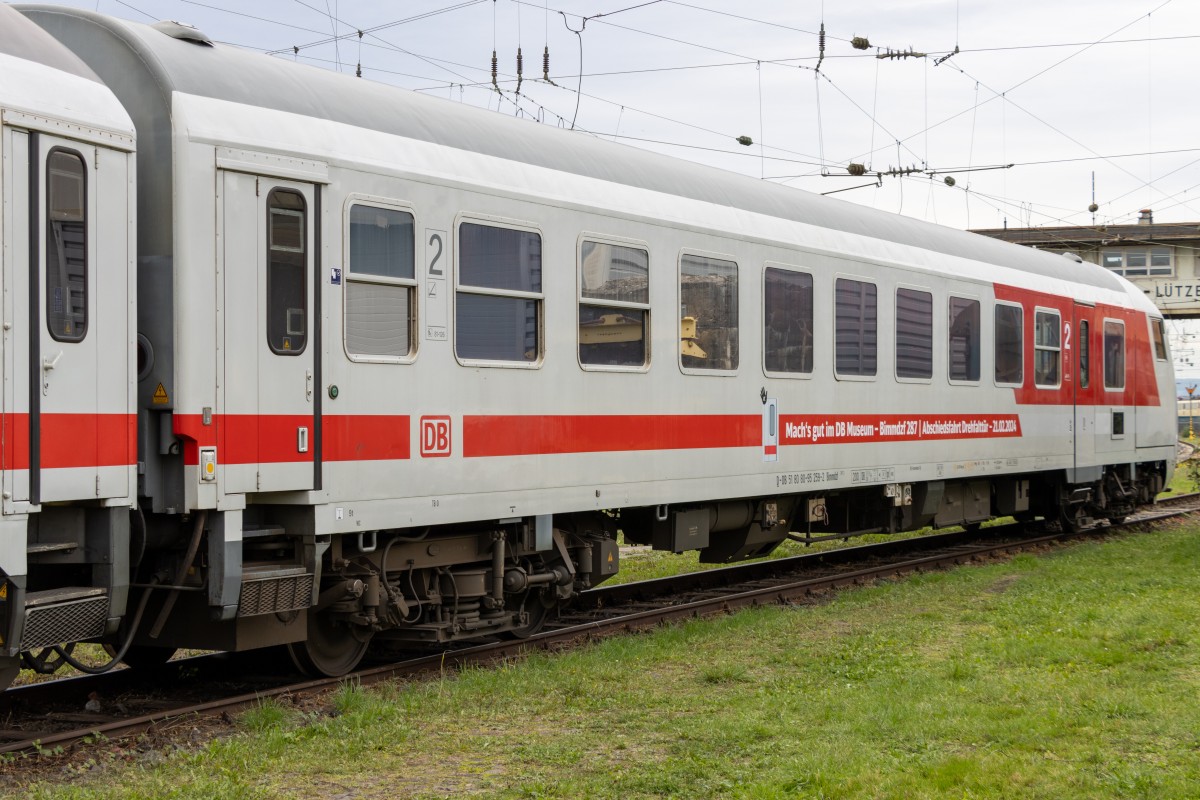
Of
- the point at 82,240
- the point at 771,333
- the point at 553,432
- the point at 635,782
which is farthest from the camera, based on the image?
the point at 771,333

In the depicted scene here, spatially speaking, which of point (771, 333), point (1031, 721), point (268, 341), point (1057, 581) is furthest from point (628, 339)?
point (1057, 581)

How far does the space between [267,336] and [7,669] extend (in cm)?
236

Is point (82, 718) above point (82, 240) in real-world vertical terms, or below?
below

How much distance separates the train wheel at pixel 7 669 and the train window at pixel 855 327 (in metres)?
8.78

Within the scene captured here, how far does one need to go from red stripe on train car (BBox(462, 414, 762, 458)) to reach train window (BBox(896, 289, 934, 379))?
309 cm

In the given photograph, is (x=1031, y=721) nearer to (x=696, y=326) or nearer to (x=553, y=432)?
(x=553, y=432)

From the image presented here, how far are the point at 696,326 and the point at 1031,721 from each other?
498cm

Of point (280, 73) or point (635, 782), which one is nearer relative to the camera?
point (635, 782)

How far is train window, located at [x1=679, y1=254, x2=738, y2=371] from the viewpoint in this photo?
37.4ft

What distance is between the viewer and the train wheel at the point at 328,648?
8820 millimetres

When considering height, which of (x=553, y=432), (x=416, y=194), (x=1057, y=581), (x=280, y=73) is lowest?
(x=1057, y=581)

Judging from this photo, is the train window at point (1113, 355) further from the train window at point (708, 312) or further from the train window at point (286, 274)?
the train window at point (286, 274)

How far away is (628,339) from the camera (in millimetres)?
10750

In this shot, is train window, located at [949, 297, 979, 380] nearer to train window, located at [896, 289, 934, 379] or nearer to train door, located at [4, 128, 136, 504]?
train window, located at [896, 289, 934, 379]
